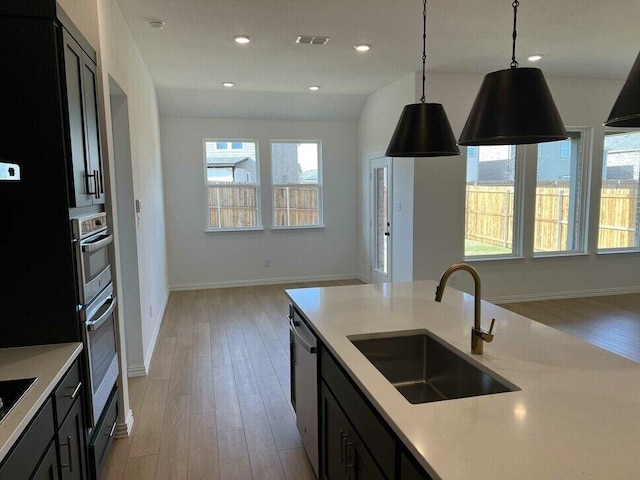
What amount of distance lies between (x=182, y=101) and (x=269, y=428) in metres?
4.75

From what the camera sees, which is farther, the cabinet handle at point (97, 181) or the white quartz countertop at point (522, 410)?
the cabinet handle at point (97, 181)

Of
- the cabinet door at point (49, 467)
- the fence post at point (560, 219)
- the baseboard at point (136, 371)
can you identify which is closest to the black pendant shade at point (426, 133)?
the cabinet door at point (49, 467)

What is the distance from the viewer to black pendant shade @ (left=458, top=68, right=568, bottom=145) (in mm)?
1484

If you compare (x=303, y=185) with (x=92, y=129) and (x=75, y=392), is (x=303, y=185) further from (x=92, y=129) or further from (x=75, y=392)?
(x=75, y=392)

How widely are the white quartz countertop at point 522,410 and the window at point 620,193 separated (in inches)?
194

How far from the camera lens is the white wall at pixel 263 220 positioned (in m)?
6.56

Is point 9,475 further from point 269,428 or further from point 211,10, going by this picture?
point 211,10

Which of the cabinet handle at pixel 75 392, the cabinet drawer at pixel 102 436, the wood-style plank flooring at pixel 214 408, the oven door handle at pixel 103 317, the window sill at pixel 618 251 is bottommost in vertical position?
the wood-style plank flooring at pixel 214 408

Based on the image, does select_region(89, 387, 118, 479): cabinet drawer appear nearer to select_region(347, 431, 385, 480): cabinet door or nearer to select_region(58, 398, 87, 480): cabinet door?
select_region(58, 398, 87, 480): cabinet door

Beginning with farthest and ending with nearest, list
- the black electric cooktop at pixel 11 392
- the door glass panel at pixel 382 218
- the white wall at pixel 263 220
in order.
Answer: the white wall at pixel 263 220 < the door glass panel at pixel 382 218 < the black electric cooktop at pixel 11 392

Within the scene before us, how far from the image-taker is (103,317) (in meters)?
2.21

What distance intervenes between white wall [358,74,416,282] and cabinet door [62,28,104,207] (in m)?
3.58

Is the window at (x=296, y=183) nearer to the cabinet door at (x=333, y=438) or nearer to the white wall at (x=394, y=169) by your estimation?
the white wall at (x=394, y=169)

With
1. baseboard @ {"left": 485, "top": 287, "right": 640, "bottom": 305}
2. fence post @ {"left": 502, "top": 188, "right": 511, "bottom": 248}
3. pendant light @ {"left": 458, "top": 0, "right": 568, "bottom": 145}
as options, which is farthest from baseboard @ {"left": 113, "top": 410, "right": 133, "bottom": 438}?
fence post @ {"left": 502, "top": 188, "right": 511, "bottom": 248}
